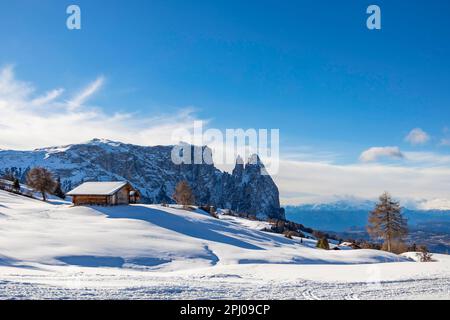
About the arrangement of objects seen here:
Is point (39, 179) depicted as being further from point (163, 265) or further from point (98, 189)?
point (163, 265)

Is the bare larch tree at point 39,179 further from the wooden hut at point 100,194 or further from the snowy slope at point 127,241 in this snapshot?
the snowy slope at point 127,241

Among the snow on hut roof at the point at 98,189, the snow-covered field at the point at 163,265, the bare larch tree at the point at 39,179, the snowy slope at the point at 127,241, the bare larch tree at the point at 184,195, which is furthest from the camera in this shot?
the bare larch tree at the point at 184,195

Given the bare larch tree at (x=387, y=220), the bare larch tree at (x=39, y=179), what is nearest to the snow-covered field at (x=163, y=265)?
the bare larch tree at (x=387, y=220)

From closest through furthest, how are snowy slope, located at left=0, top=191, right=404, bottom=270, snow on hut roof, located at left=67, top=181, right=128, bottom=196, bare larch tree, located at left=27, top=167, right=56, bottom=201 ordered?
snowy slope, located at left=0, top=191, right=404, bottom=270 → snow on hut roof, located at left=67, top=181, right=128, bottom=196 → bare larch tree, located at left=27, top=167, right=56, bottom=201

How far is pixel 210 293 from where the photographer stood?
14898mm

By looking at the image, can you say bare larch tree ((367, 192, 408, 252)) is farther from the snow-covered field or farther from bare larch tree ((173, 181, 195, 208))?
bare larch tree ((173, 181, 195, 208))

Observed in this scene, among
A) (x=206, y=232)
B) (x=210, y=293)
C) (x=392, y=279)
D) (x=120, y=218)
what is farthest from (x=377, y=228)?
(x=210, y=293)

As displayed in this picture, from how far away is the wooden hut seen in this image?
69062 millimetres

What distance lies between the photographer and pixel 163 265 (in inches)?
1331

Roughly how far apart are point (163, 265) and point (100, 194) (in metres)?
38.3

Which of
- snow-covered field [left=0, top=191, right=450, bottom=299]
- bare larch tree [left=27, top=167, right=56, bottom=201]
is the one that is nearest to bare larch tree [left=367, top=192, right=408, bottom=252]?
snow-covered field [left=0, top=191, right=450, bottom=299]

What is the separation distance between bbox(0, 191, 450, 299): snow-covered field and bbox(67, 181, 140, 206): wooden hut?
3.26 m

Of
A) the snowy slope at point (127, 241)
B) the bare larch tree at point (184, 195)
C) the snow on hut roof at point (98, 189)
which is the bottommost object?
the snowy slope at point (127, 241)

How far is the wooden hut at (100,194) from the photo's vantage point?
2719 inches
